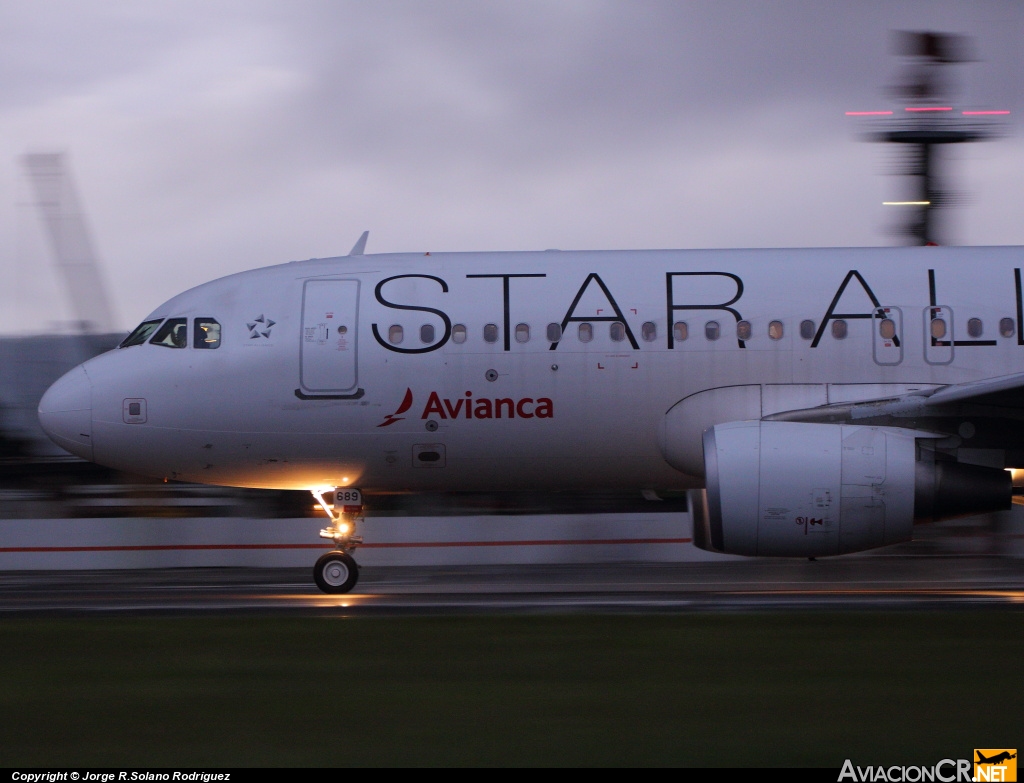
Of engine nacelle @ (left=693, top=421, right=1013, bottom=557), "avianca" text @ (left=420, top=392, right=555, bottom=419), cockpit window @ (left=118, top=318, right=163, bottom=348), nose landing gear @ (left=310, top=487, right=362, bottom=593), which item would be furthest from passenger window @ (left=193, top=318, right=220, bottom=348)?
engine nacelle @ (left=693, top=421, right=1013, bottom=557)

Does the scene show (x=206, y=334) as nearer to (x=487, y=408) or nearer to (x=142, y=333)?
(x=142, y=333)

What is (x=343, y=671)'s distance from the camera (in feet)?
25.9

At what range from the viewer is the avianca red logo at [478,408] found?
1237cm

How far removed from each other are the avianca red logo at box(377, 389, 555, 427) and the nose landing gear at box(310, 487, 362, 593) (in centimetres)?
109

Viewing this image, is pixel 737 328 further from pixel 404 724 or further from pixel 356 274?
pixel 404 724

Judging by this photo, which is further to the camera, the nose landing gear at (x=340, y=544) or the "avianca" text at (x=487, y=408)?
the nose landing gear at (x=340, y=544)

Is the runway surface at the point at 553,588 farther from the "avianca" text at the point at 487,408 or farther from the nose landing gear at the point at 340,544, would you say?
the "avianca" text at the point at 487,408

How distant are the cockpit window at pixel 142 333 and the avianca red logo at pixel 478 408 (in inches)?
103

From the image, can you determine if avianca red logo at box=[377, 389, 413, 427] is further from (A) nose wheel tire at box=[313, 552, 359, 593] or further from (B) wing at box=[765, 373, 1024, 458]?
(B) wing at box=[765, 373, 1024, 458]

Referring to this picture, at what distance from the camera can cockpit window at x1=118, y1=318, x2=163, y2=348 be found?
1292cm

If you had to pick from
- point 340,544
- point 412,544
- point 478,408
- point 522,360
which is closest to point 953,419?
point 522,360

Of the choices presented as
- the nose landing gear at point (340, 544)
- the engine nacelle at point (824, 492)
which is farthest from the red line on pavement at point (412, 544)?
the engine nacelle at point (824, 492)

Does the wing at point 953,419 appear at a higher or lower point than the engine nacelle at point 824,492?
higher

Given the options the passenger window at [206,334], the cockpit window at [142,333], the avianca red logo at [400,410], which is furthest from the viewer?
the cockpit window at [142,333]
